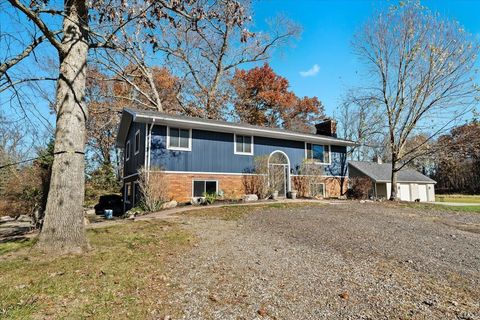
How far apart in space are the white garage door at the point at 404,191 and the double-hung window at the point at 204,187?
22820 millimetres

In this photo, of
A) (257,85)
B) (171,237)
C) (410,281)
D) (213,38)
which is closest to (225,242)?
(171,237)

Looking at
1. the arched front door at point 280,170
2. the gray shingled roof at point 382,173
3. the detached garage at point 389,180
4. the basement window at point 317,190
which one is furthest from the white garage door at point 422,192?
the arched front door at point 280,170

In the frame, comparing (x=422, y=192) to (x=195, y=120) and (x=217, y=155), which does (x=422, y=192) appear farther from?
(x=195, y=120)

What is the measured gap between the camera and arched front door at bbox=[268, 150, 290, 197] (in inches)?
633

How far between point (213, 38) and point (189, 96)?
565 centimetres

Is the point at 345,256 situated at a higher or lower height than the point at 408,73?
lower

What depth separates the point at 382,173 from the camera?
29219 mm

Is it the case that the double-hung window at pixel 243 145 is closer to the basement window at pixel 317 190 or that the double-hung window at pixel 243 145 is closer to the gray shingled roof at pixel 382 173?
the basement window at pixel 317 190

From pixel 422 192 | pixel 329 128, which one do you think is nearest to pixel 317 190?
pixel 329 128

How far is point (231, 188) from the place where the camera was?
50.3 feet

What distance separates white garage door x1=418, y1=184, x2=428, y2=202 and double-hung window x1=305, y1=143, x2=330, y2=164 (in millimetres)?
18311

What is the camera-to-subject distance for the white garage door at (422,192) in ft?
102

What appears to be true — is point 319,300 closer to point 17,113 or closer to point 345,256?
point 345,256

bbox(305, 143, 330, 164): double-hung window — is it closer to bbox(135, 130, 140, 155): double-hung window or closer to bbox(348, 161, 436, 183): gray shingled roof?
bbox(135, 130, 140, 155): double-hung window
